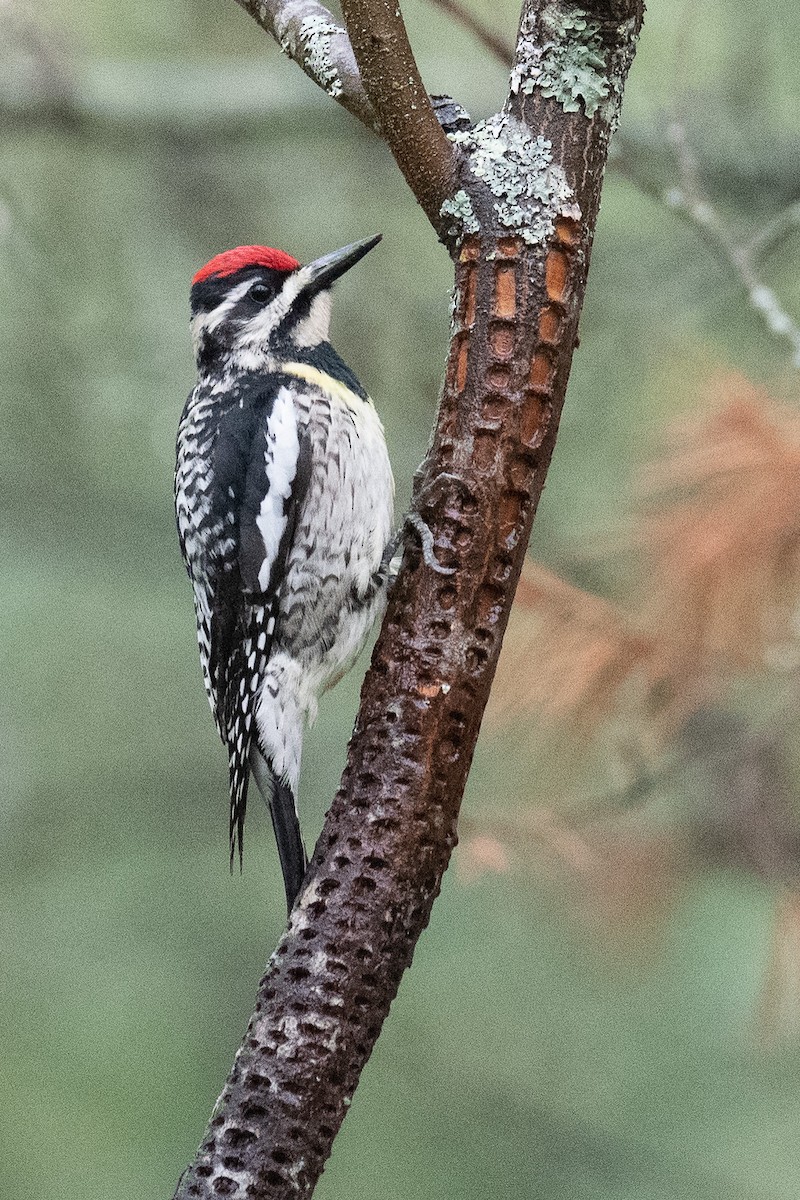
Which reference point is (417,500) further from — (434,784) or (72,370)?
(72,370)

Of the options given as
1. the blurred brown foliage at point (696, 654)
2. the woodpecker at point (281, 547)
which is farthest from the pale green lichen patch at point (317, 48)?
the blurred brown foliage at point (696, 654)

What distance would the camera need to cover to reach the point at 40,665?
290 cm

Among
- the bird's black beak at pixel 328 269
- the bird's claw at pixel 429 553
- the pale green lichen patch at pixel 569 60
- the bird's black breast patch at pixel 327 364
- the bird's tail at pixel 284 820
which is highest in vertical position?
the bird's black beak at pixel 328 269

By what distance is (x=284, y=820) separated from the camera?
1587mm

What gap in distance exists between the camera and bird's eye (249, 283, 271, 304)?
71.2 inches

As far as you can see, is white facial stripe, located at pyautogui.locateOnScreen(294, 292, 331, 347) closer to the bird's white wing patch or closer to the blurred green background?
the bird's white wing patch

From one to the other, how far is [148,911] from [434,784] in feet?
6.02

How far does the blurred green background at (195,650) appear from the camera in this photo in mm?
2443

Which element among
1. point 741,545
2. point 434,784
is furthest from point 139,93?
point 434,784

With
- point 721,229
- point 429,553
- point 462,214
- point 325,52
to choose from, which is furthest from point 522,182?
point 721,229

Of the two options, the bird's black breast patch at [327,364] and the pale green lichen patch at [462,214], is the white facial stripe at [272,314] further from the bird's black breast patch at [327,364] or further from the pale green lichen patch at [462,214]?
the pale green lichen patch at [462,214]

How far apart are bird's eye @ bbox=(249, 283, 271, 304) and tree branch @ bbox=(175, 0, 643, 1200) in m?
0.63

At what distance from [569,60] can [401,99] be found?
0.52 feet

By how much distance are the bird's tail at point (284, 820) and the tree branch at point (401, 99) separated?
2.39 ft
